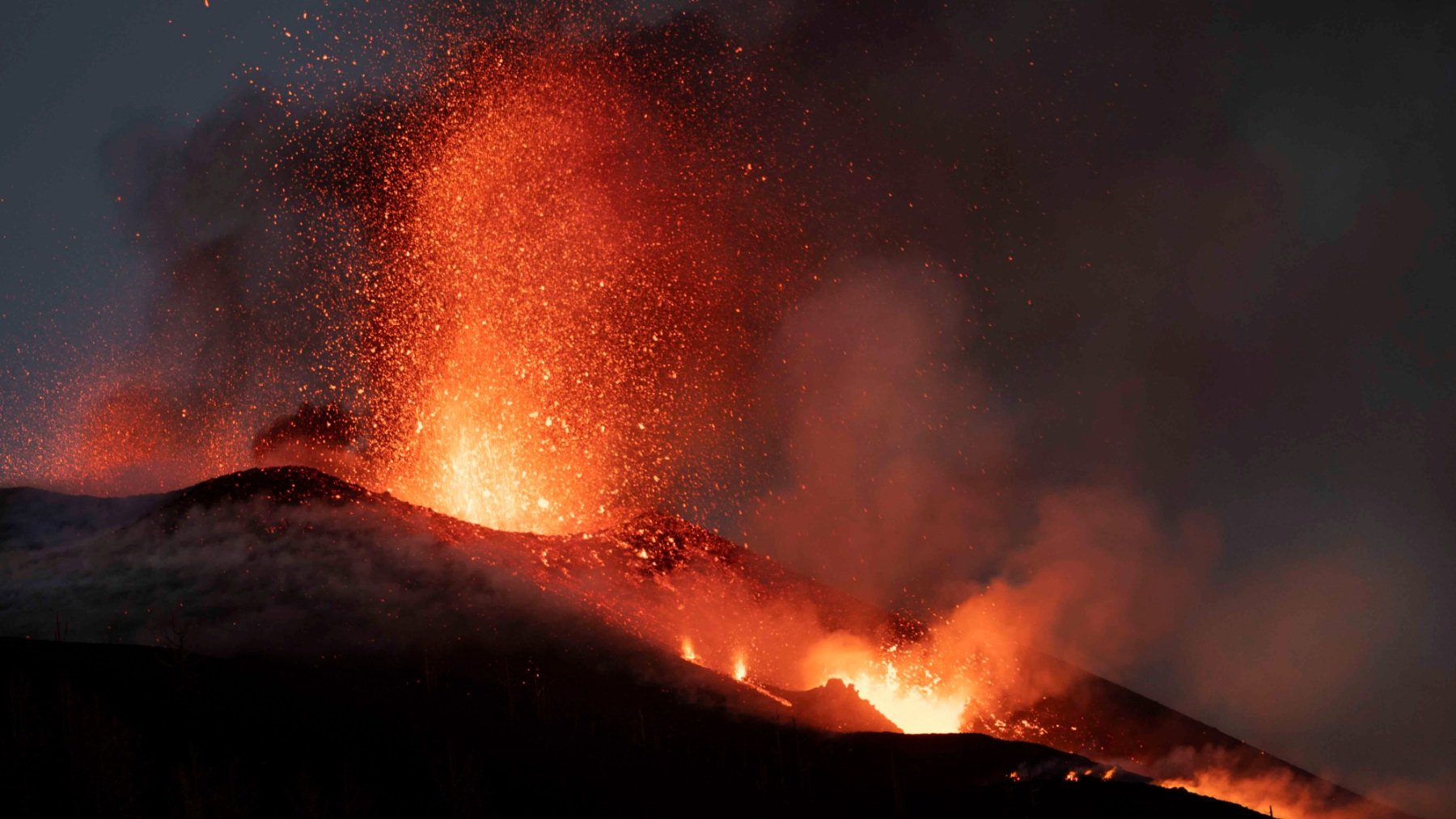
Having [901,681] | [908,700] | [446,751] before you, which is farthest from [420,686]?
[901,681]

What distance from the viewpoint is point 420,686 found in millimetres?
56125

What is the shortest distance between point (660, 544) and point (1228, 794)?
66619 millimetres

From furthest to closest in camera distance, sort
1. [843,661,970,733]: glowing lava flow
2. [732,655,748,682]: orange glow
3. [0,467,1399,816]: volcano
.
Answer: [843,661,970,733]: glowing lava flow, [732,655,748,682]: orange glow, [0,467,1399,816]: volcano

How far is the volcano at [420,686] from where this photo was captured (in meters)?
38.2

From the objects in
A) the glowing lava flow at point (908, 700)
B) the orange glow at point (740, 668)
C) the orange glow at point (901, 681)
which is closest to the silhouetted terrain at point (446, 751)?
the orange glow at point (740, 668)

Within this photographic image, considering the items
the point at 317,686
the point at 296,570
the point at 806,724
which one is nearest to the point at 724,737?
the point at 806,724

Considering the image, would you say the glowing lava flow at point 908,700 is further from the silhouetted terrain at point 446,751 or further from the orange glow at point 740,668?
the silhouetted terrain at point 446,751

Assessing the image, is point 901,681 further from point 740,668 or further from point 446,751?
point 446,751

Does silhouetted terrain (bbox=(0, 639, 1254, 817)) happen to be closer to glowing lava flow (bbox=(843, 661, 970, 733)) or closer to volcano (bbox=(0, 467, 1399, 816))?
volcano (bbox=(0, 467, 1399, 816))

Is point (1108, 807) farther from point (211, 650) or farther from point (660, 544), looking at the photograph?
point (660, 544)

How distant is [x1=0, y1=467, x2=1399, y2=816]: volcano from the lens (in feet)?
125

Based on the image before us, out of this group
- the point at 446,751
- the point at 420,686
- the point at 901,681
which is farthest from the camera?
the point at 901,681

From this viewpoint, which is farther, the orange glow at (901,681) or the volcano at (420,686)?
the orange glow at (901,681)

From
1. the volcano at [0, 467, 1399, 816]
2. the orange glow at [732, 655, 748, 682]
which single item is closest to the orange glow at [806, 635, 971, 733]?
the volcano at [0, 467, 1399, 816]
